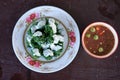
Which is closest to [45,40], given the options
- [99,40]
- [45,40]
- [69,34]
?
[45,40]

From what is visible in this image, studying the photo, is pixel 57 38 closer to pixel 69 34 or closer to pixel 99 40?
pixel 69 34

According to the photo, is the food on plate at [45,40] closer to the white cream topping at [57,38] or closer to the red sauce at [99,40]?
the white cream topping at [57,38]

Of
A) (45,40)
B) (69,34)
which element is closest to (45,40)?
Answer: (45,40)

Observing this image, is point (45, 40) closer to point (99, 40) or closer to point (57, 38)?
point (57, 38)

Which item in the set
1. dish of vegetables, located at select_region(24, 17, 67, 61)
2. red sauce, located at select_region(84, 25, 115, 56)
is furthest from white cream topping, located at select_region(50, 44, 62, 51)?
red sauce, located at select_region(84, 25, 115, 56)

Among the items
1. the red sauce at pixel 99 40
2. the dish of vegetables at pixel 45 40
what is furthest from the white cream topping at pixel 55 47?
the red sauce at pixel 99 40

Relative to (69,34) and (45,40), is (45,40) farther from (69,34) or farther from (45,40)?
(69,34)
